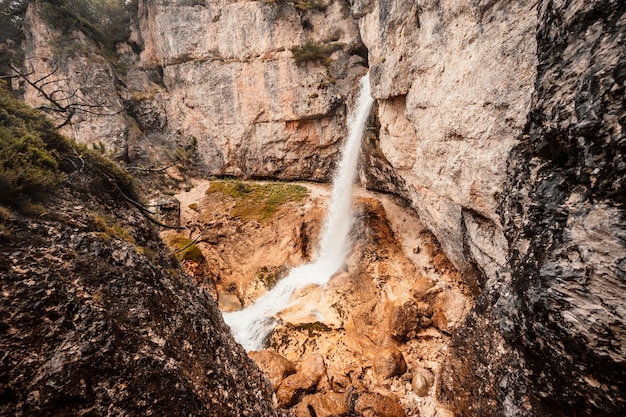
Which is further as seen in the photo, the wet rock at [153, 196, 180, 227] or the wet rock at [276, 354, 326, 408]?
the wet rock at [153, 196, 180, 227]

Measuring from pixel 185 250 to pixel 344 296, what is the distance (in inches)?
279

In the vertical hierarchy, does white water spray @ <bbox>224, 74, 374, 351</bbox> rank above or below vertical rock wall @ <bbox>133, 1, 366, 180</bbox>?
below

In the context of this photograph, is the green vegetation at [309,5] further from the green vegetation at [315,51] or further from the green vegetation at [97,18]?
the green vegetation at [97,18]

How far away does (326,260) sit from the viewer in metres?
13.1

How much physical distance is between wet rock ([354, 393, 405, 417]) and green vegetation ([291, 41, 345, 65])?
18.5m

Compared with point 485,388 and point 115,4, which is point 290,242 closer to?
point 485,388

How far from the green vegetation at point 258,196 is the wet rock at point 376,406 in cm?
950

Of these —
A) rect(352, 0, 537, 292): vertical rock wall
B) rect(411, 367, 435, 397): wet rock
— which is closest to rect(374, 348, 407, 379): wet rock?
rect(411, 367, 435, 397): wet rock

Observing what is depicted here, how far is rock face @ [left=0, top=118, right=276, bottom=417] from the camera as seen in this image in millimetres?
2229

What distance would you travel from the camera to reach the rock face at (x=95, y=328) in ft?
7.31

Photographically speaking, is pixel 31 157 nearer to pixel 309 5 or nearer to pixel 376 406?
pixel 376 406

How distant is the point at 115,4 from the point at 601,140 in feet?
105

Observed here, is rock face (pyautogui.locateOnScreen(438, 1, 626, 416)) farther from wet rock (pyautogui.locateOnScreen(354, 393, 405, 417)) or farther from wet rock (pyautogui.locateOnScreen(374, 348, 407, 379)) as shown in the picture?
wet rock (pyautogui.locateOnScreen(374, 348, 407, 379))

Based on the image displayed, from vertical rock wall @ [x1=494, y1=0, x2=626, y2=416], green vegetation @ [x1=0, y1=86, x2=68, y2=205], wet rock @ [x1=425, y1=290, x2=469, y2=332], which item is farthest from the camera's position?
wet rock @ [x1=425, y1=290, x2=469, y2=332]
